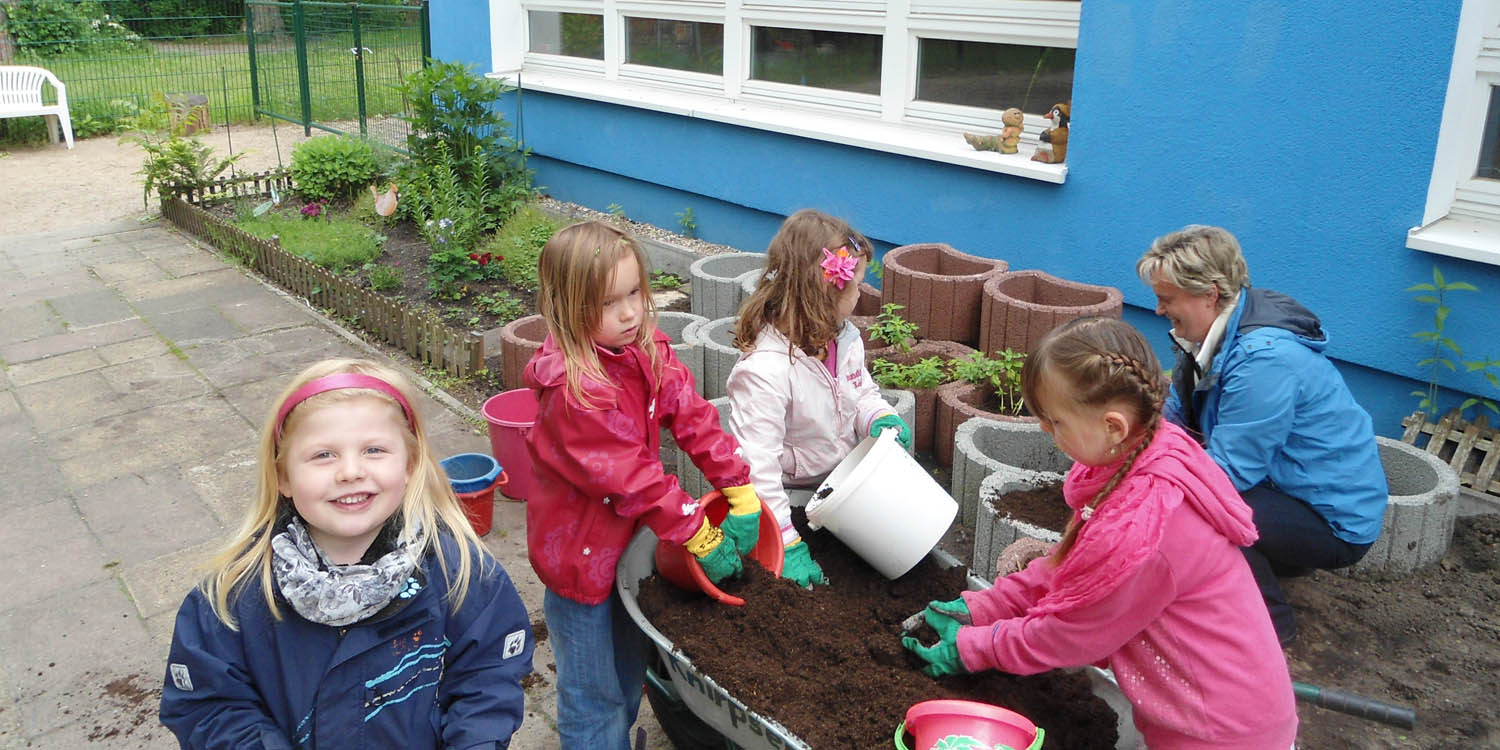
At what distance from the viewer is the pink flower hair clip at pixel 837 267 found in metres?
2.95

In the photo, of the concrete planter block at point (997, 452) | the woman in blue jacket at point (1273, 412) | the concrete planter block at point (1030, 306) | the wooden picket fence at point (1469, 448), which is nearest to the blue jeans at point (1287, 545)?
the woman in blue jacket at point (1273, 412)

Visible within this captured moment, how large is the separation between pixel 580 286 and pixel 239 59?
17005mm

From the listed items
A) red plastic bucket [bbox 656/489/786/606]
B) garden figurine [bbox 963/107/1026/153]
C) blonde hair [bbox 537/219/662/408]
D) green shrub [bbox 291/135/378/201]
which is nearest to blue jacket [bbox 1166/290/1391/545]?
red plastic bucket [bbox 656/489/786/606]

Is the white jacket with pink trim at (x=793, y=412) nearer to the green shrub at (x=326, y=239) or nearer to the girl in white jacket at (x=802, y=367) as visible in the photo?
the girl in white jacket at (x=802, y=367)

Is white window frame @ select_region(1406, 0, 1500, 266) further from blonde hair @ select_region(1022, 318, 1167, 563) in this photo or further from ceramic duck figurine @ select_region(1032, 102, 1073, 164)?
blonde hair @ select_region(1022, 318, 1167, 563)

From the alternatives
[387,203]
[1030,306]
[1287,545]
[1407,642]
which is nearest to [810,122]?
[1030,306]

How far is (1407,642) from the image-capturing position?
3369 millimetres

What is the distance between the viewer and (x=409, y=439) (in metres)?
2.05

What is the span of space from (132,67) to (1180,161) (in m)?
15.5

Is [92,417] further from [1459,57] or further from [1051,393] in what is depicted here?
[1459,57]

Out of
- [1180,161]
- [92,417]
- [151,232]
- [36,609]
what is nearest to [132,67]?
[151,232]

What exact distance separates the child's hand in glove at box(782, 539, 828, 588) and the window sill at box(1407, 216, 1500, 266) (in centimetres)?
278

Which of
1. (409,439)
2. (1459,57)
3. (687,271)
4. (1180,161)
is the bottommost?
(687,271)

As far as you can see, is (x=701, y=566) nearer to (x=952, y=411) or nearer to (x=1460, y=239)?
(x=952, y=411)
